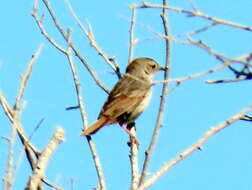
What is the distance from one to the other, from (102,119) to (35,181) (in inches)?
216

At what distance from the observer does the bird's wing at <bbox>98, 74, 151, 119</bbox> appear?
9.89 m

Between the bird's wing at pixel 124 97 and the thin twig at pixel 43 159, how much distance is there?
5.18m

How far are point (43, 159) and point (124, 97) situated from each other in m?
5.80

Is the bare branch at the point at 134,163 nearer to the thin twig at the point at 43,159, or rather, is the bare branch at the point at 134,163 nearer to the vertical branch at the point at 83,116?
the vertical branch at the point at 83,116

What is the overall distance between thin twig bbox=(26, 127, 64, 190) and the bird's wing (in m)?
5.18

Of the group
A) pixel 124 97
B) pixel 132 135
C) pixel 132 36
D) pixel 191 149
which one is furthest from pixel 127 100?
pixel 191 149

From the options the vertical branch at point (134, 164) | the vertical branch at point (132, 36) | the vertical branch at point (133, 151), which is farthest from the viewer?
the vertical branch at point (132, 36)

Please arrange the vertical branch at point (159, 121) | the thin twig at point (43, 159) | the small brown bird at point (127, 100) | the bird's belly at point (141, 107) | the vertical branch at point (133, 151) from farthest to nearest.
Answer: the bird's belly at point (141, 107), the small brown bird at point (127, 100), the vertical branch at point (133, 151), the vertical branch at point (159, 121), the thin twig at point (43, 159)

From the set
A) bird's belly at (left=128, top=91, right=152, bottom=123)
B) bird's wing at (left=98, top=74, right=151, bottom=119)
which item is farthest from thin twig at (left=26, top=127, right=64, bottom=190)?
bird's belly at (left=128, top=91, right=152, bottom=123)

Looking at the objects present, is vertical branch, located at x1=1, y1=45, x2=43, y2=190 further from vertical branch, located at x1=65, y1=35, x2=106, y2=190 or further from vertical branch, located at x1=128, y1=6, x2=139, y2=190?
vertical branch, located at x1=128, y1=6, x2=139, y2=190

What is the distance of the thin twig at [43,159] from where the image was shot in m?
4.23

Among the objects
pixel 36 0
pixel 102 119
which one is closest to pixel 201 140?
pixel 36 0

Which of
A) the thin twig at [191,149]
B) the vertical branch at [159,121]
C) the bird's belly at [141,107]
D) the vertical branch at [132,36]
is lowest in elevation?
the thin twig at [191,149]

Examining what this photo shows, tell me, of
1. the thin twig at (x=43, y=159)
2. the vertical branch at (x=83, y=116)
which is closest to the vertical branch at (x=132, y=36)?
the vertical branch at (x=83, y=116)
